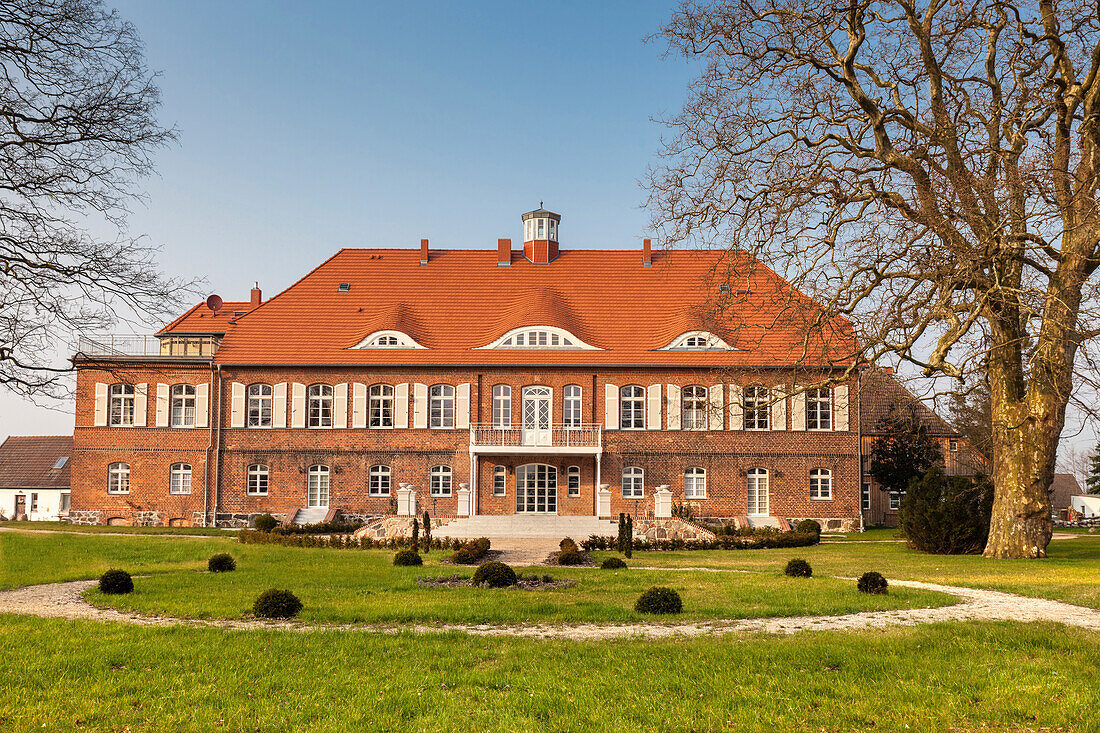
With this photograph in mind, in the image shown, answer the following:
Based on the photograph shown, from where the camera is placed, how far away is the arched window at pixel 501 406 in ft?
102

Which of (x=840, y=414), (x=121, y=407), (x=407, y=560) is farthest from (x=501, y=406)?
(x=407, y=560)

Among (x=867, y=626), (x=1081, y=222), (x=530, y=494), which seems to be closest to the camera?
(x=867, y=626)

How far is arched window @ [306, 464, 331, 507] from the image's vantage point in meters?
30.9

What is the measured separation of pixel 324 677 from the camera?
755 cm

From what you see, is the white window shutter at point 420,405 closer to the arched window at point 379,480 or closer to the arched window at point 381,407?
the arched window at point 381,407

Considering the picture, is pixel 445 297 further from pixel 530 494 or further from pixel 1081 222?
pixel 1081 222

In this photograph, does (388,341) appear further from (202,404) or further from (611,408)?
(611,408)

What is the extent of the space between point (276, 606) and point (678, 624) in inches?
187

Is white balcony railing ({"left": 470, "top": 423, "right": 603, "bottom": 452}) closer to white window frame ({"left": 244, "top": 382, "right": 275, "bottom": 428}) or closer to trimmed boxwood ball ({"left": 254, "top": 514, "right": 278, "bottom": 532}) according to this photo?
trimmed boxwood ball ({"left": 254, "top": 514, "right": 278, "bottom": 532})

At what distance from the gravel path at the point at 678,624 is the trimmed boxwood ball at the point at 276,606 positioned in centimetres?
25

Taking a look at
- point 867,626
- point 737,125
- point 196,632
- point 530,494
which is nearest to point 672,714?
point 867,626

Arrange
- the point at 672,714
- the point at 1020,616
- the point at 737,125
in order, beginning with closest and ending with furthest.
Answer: the point at 672,714, the point at 1020,616, the point at 737,125

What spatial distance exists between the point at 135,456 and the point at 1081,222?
28692 mm

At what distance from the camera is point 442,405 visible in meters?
31.1
